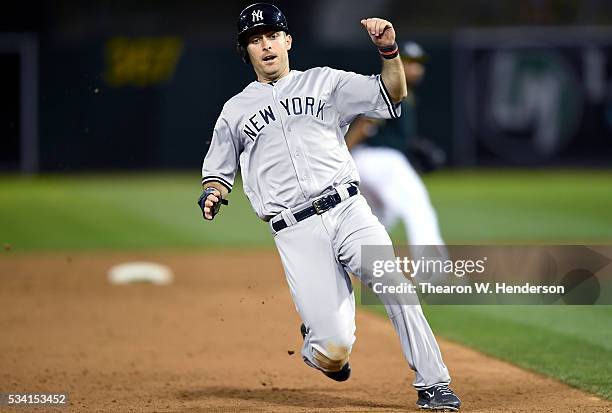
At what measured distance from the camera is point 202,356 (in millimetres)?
7523

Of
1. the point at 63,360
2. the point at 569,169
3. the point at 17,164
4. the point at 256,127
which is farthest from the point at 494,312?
the point at 17,164

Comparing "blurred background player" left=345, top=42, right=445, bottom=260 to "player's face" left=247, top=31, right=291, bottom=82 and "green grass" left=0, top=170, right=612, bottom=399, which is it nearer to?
"green grass" left=0, top=170, right=612, bottom=399

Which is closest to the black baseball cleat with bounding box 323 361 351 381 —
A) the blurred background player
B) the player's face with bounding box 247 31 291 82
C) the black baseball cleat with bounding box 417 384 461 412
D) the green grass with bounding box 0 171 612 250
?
the black baseball cleat with bounding box 417 384 461 412

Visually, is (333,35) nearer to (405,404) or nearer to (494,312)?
(494,312)

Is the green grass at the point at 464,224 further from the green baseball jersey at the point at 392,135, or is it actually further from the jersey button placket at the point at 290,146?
the jersey button placket at the point at 290,146

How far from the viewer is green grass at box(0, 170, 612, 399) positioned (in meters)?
7.63

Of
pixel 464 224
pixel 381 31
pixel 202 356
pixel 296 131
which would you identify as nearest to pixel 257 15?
pixel 296 131

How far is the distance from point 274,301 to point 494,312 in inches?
73.8

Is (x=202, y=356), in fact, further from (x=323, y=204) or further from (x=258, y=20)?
(x=258, y=20)

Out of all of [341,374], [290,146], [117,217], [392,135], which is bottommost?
[341,374]

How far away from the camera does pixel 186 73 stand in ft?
72.9

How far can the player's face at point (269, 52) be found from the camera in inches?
223

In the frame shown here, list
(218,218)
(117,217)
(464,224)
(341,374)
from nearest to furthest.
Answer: (341,374), (464,224), (117,217), (218,218)

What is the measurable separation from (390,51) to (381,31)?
129 mm
